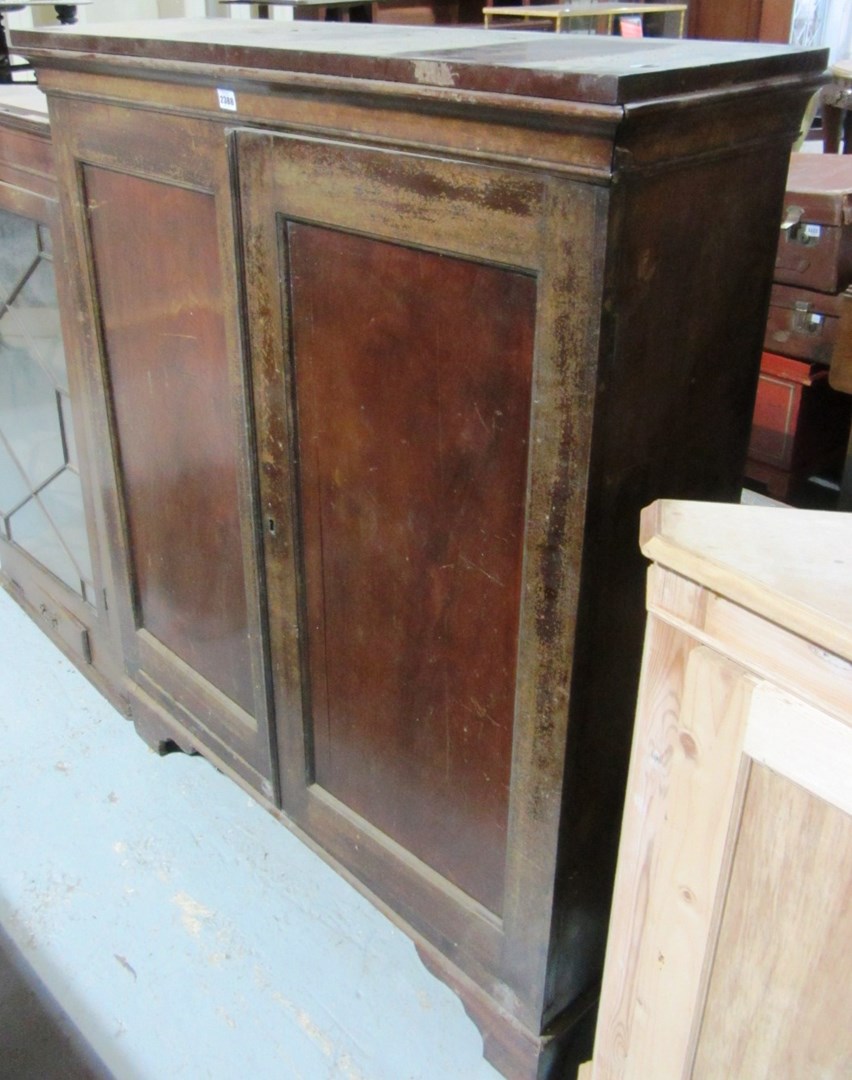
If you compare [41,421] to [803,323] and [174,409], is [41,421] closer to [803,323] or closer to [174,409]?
[174,409]

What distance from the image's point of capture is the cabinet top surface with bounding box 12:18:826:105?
859mm

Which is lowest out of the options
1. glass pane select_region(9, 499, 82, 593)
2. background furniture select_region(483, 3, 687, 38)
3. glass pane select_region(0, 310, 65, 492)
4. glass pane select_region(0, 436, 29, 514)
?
glass pane select_region(9, 499, 82, 593)

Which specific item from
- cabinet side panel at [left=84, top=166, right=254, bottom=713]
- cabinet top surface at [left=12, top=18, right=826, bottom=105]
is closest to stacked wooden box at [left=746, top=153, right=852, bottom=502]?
cabinet top surface at [left=12, top=18, right=826, bottom=105]

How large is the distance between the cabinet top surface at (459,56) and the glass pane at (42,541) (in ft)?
3.26

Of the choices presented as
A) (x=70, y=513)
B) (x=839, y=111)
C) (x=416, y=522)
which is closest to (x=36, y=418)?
(x=70, y=513)

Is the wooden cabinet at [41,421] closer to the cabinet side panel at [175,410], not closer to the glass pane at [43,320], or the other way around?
the glass pane at [43,320]

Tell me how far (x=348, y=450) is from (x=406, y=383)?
0.15 metres

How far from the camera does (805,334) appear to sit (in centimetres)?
251

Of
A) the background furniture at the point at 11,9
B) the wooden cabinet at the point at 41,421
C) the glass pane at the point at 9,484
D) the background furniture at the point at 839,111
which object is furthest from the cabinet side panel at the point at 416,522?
the background furniture at the point at 839,111

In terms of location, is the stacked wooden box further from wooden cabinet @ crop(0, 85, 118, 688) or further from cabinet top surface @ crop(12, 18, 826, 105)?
wooden cabinet @ crop(0, 85, 118, 688)

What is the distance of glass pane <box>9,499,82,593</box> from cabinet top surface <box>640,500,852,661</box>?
60.8 inches

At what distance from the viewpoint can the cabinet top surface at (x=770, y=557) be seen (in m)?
0.74

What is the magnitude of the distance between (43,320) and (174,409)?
51 centimetres

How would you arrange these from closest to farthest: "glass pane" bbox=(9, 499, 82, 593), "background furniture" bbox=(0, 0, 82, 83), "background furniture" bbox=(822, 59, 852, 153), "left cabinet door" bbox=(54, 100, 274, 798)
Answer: "left cabinet door" bbox=(54, 100, 274, 798)
"glass pane" bbox=(9, 499, 82, 593)
"background furniture" bbox=(0, 0, 82, 83)
"background furniture" bbox=(822, 59, 852, 153)
